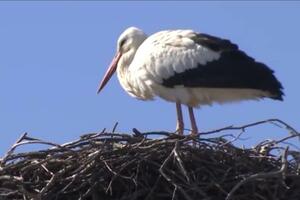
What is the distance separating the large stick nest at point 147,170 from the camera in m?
7.16

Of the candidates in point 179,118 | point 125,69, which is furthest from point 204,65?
point 125,69

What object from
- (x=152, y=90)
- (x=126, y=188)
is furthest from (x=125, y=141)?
Result: (x=152, y=90)

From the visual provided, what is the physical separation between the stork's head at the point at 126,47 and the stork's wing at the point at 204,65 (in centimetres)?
57

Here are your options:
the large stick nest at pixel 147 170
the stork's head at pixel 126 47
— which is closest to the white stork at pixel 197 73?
the stork's head at pixel 126 47

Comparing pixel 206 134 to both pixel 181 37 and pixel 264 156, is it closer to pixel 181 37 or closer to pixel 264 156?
pixel 264 156

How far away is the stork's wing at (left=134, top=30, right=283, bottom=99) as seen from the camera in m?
9.15

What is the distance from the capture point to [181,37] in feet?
31.5

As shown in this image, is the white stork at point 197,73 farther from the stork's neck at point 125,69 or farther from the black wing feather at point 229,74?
the stork's neck at point 125,69

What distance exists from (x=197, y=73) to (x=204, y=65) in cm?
8

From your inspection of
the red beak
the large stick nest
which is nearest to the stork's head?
the red beak

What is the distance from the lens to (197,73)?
9344mm

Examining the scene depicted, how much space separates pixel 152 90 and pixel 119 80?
2.10 ft

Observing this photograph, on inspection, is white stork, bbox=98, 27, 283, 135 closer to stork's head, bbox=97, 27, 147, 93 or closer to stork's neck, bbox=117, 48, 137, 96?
stork's neck, bbox=117, 48, 137, 96

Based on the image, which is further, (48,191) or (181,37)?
(181,37)
